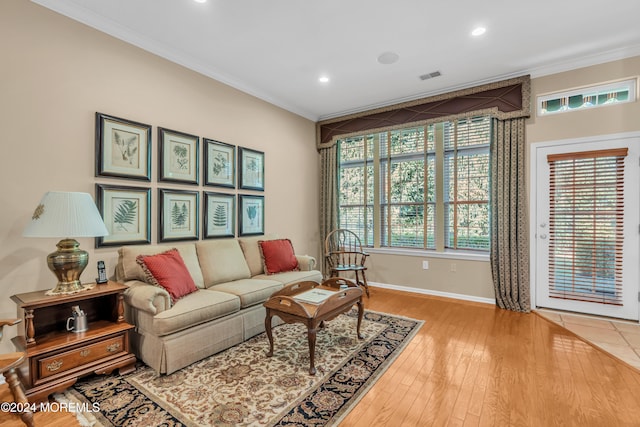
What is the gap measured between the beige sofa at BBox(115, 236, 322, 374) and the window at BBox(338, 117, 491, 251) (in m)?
1.84

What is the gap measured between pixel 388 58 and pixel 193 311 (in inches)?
127

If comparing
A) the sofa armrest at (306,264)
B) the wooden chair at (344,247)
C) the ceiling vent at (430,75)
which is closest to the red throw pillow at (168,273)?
the sofa armrest at (306,264)

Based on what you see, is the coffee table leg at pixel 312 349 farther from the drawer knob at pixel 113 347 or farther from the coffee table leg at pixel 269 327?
the drawer knob at pixel 113 347

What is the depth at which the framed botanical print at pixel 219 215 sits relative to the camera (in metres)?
3.53

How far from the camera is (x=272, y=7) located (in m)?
2.51

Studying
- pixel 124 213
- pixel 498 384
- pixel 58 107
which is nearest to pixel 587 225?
pixel 498 384

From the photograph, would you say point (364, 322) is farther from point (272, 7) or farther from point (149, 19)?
point (149, 19)

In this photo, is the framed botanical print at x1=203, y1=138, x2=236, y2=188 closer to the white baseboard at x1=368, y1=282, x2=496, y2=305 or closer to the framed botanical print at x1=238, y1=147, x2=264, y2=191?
the framed botanical print at x1=238, y1=147, x2=264, y2=191

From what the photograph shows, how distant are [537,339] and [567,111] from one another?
102 inches

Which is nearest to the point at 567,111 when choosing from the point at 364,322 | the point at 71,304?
the point at 364,322

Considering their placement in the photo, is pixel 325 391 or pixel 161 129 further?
pixel 161 129

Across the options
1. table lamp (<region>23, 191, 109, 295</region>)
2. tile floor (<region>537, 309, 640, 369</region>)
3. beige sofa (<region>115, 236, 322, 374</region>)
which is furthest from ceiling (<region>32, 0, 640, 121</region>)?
tile floor (<region>537, 309, 640, 369</region>)

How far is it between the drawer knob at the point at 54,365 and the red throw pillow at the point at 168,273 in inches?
29.8

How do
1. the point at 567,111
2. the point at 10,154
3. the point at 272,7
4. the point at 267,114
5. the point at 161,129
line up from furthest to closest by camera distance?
the point at 267,114 < the point at 567,111 < the point at 161,129 < the point at 272,7 < the point at 10,154
